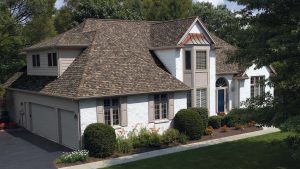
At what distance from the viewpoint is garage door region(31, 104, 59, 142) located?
23297mm

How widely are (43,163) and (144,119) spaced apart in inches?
269

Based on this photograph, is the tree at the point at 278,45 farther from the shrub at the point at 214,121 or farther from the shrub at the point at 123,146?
the shrub at the point at 214,121

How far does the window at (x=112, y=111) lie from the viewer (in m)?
21.0

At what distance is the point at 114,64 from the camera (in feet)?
77.0

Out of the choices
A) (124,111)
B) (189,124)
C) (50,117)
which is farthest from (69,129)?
(189,124)

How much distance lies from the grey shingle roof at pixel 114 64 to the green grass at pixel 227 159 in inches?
190

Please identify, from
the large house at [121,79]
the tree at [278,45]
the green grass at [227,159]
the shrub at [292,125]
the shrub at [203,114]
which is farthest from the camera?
the shrub at [203,114]

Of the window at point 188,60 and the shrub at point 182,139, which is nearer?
the shrub at point 182,139

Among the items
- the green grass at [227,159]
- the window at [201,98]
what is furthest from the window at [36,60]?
the green grass at [227,159]

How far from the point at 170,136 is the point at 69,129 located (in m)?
6.16

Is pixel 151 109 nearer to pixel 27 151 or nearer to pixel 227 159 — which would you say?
pixel 227 159

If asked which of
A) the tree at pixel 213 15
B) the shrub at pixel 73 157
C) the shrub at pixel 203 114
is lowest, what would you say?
the shrub at pixel 73 157

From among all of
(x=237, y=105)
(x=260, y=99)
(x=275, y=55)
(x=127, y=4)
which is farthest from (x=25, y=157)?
(x=127, y=4)

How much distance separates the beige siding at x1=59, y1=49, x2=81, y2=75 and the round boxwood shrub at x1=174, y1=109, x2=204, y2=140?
26.5 feet
